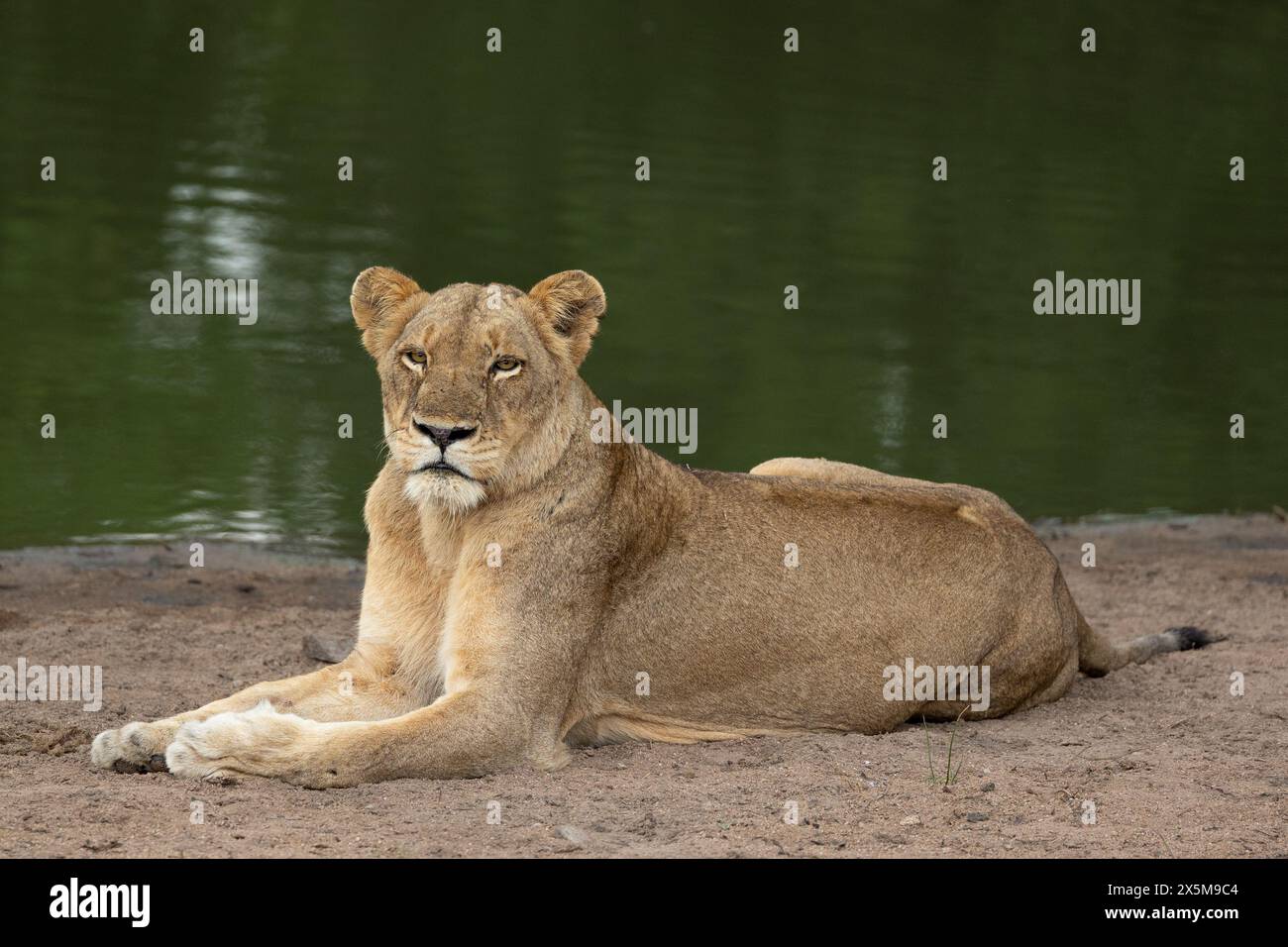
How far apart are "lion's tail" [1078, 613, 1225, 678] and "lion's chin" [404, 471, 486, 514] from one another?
307cm

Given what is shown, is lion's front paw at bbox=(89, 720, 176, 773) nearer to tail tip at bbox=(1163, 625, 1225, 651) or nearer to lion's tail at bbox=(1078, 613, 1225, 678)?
lion's tail at bbox=(1078, 613, 1225, 678)

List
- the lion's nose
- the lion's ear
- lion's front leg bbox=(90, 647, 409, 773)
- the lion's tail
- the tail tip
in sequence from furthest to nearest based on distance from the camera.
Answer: the tail tip → the lion's tail → the lion's ear → lion's front leg bbox=(90, 647, 409, 773) → the lion's nose

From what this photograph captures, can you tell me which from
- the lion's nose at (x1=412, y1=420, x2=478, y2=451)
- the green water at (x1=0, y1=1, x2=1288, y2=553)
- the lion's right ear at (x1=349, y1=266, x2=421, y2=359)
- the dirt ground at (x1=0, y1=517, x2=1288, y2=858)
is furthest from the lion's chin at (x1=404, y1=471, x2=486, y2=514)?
the green water at (x1=0, y1=1, x2=1288, y2=553)

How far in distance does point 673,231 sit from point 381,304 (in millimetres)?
14170

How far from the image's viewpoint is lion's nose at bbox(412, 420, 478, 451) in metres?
6.71

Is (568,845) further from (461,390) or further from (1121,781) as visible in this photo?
(1121,781)

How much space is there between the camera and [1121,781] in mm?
6977

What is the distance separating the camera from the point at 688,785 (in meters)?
6.79

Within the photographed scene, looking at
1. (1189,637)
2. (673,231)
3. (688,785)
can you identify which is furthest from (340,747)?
(673,231)

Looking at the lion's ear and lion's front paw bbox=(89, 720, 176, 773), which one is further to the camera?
the lion's ear

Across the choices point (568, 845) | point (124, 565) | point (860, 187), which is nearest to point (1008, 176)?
point (860, 187)

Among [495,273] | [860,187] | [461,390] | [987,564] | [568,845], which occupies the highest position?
[860,187]

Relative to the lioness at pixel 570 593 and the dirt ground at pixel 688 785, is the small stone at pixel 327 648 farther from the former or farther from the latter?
the lioness at pixel 570 593

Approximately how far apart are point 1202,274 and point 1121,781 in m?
15.6
